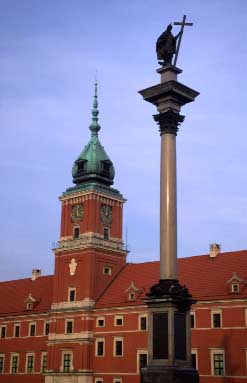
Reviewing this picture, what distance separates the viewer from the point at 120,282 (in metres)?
56.4

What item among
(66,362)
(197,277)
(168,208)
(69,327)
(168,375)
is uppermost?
(197,277)

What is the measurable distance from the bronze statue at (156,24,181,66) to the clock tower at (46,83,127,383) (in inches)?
1309

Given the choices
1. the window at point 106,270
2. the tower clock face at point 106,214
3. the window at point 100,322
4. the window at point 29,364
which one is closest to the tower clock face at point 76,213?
the tower clock face at point 106,214

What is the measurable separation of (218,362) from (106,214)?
63.8ft

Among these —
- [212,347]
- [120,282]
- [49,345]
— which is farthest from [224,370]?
[49,345]

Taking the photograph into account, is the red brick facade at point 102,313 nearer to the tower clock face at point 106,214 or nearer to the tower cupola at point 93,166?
the tower clock face at point 106,214

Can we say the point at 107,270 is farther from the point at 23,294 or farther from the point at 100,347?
the point at 23,294

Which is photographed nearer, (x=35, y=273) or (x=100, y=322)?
(x=100, y=322)

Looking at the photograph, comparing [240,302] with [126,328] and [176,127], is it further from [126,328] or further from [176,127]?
[176,127]

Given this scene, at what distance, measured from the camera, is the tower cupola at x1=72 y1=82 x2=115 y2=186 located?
193ft

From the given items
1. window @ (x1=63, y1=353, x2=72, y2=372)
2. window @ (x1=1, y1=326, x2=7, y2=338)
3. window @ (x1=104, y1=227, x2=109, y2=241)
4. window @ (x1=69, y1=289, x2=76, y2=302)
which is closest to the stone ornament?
window @ (x1=69, y1=289, x2=76, y2=302)

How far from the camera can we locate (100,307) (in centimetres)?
5397

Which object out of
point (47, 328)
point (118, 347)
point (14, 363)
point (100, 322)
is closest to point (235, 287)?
point (118, 347)

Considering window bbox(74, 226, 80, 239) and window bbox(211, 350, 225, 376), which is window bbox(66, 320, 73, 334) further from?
window bbox(211, 350, 225, 376)
